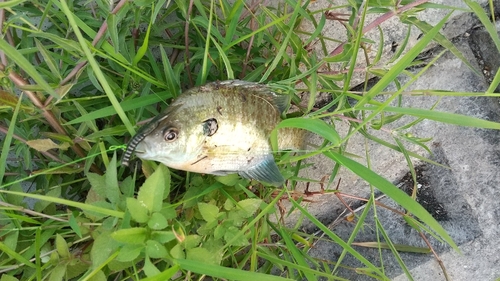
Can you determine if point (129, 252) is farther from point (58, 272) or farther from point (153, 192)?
point (58, 272)

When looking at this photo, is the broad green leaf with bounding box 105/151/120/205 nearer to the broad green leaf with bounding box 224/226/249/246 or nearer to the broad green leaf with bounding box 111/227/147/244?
the broad green leaf with bounding box 111/227/147/244

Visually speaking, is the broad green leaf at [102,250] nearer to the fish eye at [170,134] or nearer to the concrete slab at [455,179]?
the fish eye at [170,134]

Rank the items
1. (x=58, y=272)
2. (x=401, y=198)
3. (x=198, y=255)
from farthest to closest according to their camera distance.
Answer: (x=58, y=272)
(x=198, y=255)
(x=401, y=198)

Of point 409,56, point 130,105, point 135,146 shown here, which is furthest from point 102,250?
point 409,56

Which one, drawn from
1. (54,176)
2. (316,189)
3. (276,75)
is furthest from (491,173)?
(54,176)

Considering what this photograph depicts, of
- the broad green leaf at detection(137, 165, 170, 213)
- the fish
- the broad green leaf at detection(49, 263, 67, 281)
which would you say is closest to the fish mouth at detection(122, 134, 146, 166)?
the fish
